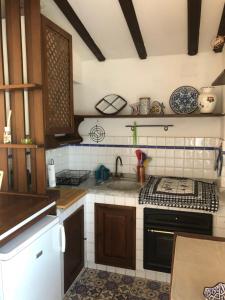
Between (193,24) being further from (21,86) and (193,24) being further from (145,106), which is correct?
(21,86)

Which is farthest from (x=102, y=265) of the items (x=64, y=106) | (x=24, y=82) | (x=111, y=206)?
(x=24, y=82)

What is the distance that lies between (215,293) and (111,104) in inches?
85.4

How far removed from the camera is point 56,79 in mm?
1931

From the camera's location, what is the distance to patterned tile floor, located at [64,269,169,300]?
211cm

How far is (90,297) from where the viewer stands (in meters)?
2.10

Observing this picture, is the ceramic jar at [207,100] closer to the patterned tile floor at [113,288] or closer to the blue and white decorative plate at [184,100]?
the blue and white decorative plate at [184,100]

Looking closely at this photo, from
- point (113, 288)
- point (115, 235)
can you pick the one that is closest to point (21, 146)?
point (115, 235)

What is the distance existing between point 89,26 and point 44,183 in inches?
57.6

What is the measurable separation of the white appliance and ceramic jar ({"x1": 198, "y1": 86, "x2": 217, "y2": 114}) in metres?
1.61

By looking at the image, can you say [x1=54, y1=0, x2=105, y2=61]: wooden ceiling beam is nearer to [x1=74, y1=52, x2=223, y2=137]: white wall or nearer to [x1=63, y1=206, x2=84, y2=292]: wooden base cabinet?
[x1=74, y1=52, x2=223, y2=137]: white wall

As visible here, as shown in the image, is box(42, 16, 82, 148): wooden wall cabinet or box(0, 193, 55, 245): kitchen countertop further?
box(42, 16, 82, 148): wooden wall cabinet

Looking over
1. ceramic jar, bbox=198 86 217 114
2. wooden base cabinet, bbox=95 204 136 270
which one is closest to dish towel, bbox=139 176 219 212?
wooden base cabinet, bbox=95 204 136 270

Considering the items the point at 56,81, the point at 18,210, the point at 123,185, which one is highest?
the point at 56,81

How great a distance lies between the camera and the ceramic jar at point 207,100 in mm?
2355
